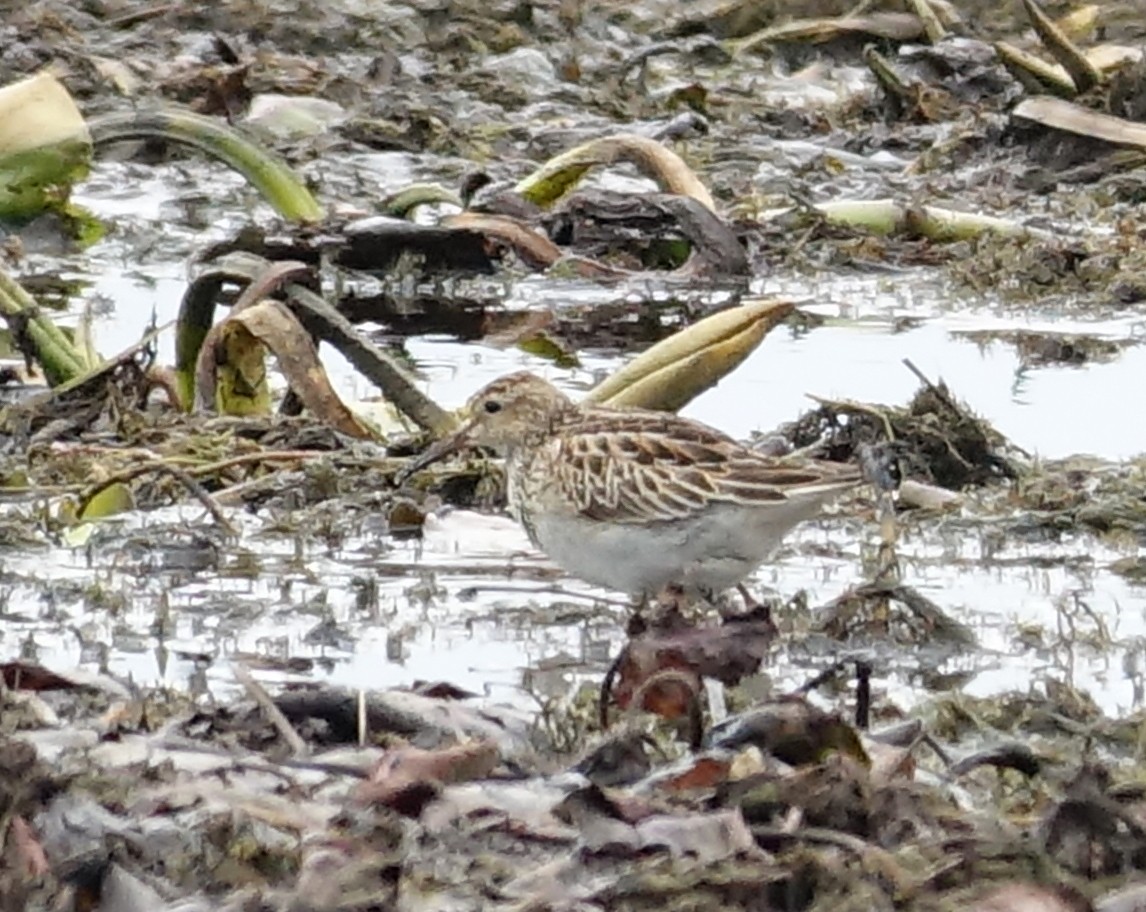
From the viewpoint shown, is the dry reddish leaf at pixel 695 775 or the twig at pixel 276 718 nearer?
the dry reddish leaf at pixel 695 775

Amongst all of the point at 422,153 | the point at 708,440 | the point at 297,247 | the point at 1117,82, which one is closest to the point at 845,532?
the point at 708,440

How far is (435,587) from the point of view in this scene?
23.6 feet

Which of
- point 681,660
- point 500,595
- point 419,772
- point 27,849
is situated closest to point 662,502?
point 500,595

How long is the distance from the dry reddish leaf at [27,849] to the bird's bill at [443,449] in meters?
3.39

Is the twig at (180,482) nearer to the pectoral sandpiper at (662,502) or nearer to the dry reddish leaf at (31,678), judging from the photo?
the pectoral sandpiper at (662,502)

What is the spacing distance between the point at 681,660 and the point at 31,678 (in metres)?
1.27

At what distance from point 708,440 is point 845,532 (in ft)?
2.88

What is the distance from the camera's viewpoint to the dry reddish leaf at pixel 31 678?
18.7 feet

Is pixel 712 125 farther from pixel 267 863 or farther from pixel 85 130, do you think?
pixel 267 863

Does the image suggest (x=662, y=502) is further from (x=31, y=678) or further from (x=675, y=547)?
(x=31, y=678)

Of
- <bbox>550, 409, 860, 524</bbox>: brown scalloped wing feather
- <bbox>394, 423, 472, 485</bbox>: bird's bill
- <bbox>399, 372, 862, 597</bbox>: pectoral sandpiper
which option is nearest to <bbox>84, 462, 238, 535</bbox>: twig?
<bbox>394, 423, 472, 485</bbox>: bird's bill

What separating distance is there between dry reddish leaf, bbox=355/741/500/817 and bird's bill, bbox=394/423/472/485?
8.95 feet

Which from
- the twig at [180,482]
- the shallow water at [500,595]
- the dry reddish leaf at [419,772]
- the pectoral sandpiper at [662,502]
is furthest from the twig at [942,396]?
the dry reddish leaf at [419,772]

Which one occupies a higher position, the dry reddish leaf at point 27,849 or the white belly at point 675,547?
the dry reddish leaf at point 27,849
